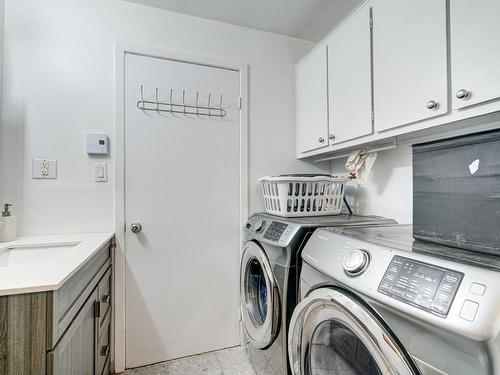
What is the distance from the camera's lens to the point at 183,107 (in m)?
1.79

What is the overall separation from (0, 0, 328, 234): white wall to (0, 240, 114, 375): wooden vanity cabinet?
2.19 feet

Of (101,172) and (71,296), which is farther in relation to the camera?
(101,172)

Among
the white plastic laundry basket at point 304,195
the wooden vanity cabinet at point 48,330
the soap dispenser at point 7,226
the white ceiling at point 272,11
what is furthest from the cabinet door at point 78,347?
the white ceiling at point 272,11

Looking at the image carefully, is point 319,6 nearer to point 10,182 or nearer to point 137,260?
point 137,260

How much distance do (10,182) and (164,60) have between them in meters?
1.17

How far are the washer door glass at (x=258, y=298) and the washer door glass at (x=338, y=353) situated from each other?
0.28m

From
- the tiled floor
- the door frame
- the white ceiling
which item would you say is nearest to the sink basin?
the door frame

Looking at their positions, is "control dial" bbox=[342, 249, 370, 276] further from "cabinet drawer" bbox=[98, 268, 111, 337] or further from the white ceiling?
the white ceiling

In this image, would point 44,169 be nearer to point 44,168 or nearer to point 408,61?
point 44,168

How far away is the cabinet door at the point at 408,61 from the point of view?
0.99 m

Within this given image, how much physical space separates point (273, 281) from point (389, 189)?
949 mm

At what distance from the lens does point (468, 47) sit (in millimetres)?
892

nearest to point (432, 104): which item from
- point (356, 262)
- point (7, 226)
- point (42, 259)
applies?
point (356, 262)

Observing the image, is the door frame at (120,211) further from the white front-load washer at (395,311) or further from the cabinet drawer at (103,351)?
the white front-load washer at (395,311)
